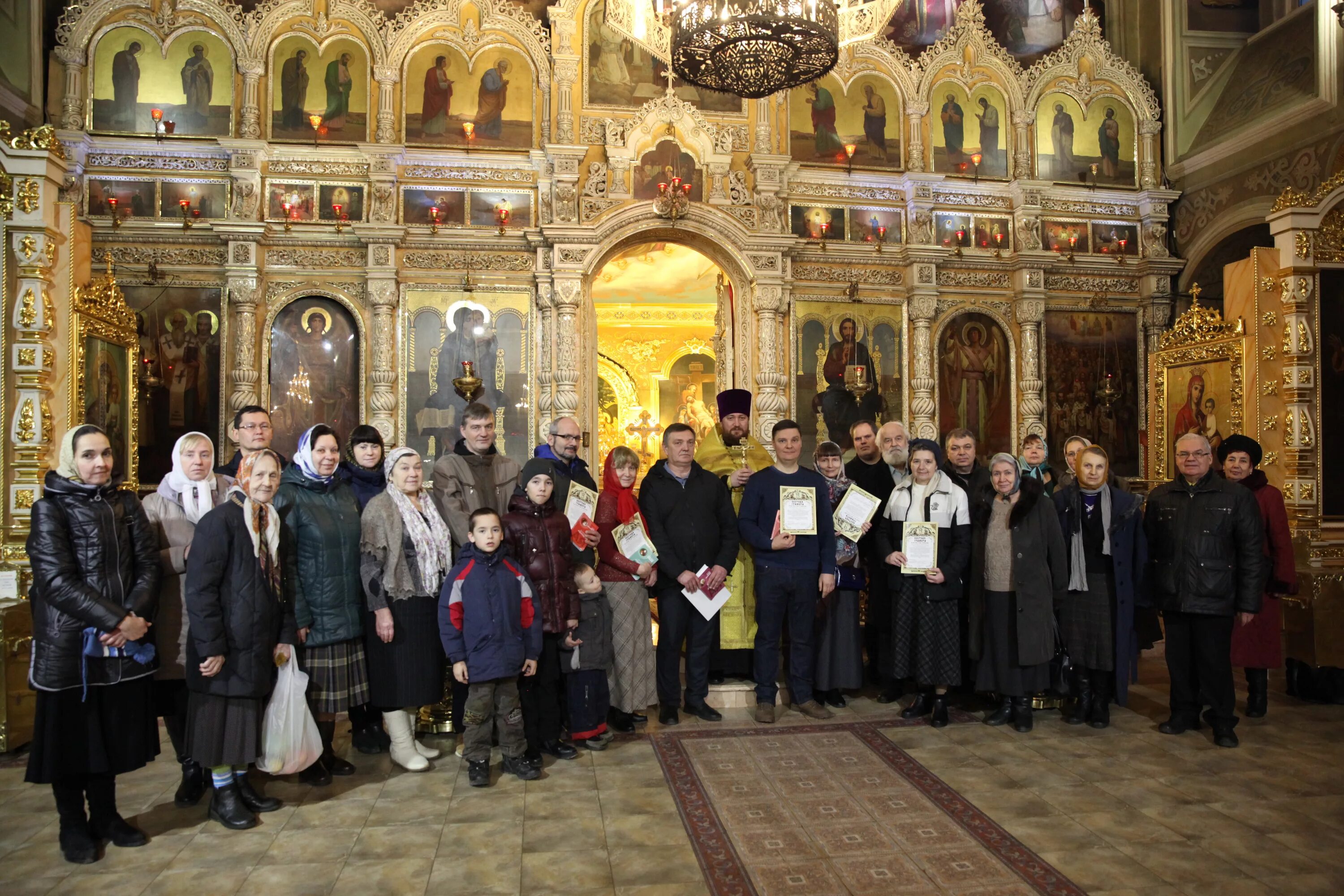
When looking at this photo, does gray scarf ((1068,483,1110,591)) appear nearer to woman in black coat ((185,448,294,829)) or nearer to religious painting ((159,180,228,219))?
woman in black coat ((185,448,294,829))

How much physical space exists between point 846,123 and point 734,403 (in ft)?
22.9

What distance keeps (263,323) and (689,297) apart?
10.8m

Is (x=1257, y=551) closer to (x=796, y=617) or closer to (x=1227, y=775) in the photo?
(x=1227, y=775)

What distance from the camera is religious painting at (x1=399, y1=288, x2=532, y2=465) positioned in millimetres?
11406

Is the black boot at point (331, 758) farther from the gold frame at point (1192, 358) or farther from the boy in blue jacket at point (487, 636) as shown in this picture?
the gold frame at point (1192, 358)

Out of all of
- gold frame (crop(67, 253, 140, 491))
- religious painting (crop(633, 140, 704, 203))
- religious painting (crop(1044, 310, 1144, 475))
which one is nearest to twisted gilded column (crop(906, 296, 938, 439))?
religious painting (crop(1044, 310, 1144, 475))

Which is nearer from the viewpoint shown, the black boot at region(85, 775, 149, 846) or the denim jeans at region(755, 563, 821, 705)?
the black boot at region(85, 775, 149, 846)

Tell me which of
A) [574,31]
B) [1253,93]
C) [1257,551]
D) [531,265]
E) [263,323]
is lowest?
[1257,551]

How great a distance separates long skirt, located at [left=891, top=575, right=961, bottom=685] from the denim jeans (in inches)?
22.5

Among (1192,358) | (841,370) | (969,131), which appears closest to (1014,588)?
(1192,358)

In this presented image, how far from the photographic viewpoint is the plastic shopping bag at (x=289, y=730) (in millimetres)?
4305

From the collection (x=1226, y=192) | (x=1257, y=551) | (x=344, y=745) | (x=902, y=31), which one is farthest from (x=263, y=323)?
(x=1226, y=192)

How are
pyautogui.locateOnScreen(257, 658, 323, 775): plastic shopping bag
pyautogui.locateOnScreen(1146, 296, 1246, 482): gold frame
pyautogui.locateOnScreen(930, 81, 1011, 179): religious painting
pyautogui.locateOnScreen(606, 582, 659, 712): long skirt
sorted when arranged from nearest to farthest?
pyautogui.locateOnScreen(257, 658, 323, 775): plastic shopping bag → pyautogui.locateOnScreen(606, 582, 659, 712): long skirt → pyautogui.locateOnScreen(1146, 296, 1246, 482): gold frame → pyautogui.locateOnScreen(930, 81, 1011, 179): religious painting

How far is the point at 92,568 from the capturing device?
3873 millimetres
